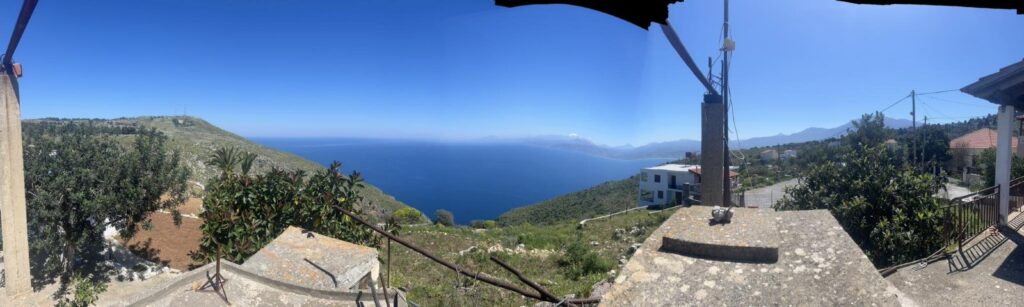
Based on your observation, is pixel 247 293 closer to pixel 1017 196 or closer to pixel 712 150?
pixel 712 150

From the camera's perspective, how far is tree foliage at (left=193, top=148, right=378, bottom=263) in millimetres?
8789

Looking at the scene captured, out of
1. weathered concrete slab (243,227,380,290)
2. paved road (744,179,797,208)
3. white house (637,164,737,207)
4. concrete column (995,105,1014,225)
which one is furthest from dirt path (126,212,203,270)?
white house (637,164,737,207)

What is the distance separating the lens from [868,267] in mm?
2510

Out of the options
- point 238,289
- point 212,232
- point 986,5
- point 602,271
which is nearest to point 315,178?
point 212,232

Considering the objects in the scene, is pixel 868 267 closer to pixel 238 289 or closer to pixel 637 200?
pixel 238 289

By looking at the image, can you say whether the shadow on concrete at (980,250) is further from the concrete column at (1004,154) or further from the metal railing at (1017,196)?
the metal railing at (1017,196)

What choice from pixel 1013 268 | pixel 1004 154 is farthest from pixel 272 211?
pixel 1004 154

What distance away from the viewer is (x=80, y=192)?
14.7 meters

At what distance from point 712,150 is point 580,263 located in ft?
30.4

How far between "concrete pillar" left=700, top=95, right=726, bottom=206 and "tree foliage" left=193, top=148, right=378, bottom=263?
21.2 ft

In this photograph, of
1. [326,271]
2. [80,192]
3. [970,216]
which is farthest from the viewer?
[80,192]

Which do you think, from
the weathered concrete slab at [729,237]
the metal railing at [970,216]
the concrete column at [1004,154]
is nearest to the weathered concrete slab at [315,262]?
the weathered concrete slab at [729,237]

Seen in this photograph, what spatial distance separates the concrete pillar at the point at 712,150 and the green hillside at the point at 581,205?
1856 inches

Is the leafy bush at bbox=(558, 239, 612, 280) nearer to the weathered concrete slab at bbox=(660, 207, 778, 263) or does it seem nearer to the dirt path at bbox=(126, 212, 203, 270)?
the weathered concrete slab at bbox=(660, 207, 778, 263)
